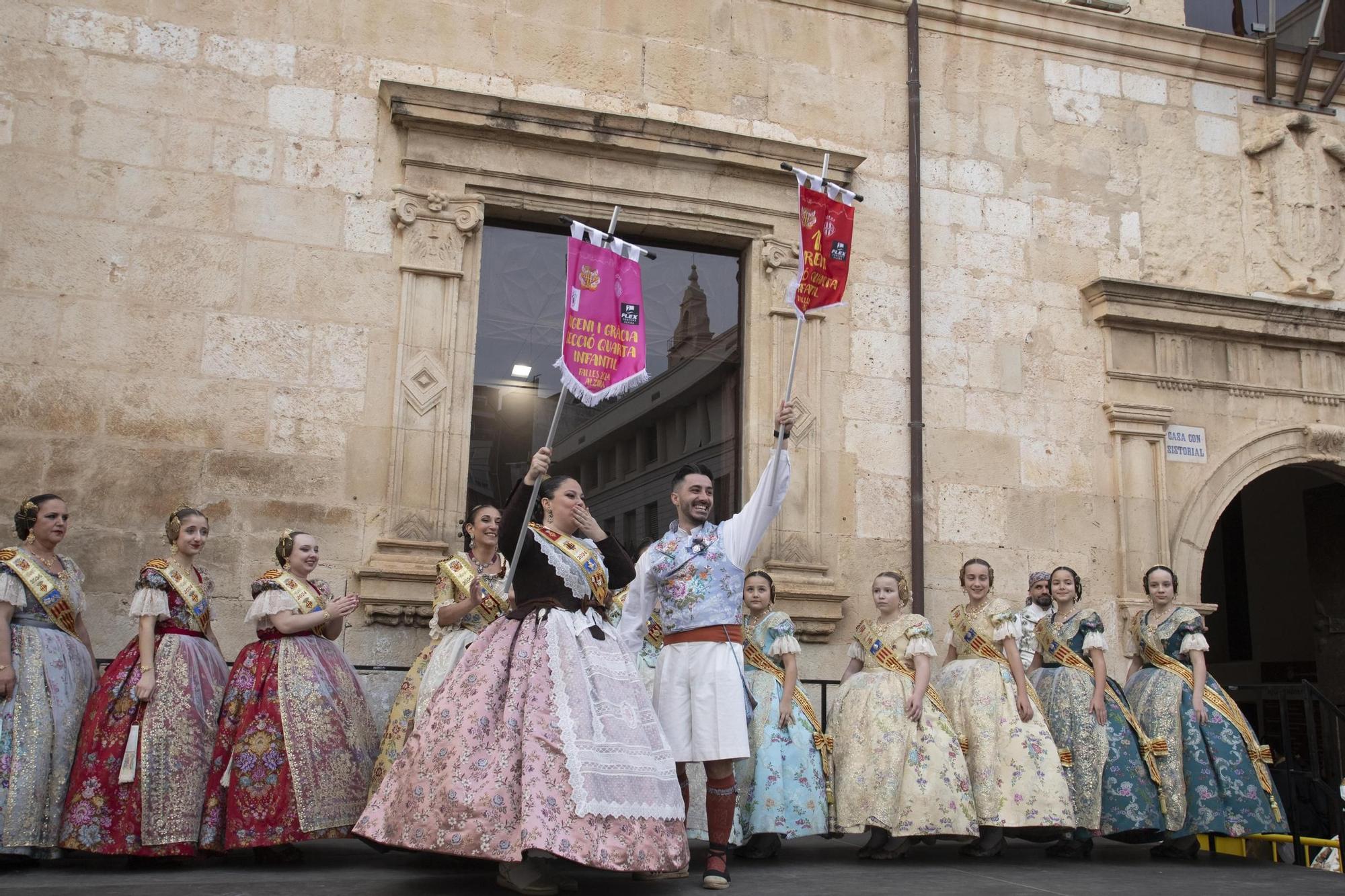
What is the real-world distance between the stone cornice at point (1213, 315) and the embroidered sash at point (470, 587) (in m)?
5.26

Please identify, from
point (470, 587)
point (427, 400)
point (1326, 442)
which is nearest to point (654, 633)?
point (470, 587)

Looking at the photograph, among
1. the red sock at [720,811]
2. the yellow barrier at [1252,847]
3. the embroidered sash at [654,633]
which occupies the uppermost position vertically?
the embroidered sash at [654,633]

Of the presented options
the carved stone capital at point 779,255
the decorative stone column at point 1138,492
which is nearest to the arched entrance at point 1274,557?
the decorative stone column at point 1138,492

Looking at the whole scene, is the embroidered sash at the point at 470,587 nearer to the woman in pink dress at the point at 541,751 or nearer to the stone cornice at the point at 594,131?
the woman in pink dress at the point at 541,751

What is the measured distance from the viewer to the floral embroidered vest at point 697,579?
591 cm

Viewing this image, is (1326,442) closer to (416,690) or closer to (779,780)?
(779,780)

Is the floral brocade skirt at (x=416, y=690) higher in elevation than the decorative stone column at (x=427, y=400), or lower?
lower

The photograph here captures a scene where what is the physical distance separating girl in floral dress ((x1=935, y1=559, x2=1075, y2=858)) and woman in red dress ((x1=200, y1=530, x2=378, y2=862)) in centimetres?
317

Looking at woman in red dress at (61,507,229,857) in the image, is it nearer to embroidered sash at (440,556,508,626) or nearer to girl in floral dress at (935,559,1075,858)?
embroidered sash at (440,556,508,626)

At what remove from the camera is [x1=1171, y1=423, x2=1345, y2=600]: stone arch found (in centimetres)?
953

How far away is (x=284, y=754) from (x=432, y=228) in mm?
3673

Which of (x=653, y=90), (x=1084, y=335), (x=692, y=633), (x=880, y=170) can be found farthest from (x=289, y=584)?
(x=1084, y=335)

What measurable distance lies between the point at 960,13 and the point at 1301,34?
3846 millimetres

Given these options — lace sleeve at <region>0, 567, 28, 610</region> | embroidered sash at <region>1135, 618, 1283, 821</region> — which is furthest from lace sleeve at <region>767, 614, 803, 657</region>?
lace sleeve at <region>0, 567, 28, 610</region>
